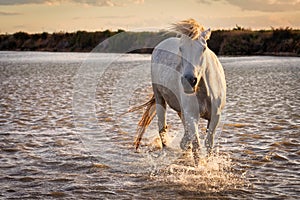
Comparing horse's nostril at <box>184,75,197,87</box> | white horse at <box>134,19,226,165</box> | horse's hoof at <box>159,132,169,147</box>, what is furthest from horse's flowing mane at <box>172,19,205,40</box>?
horse's hoof at <box>159,132,169,147</box>

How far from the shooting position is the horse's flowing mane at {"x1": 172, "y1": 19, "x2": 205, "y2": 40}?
5180 millimetres

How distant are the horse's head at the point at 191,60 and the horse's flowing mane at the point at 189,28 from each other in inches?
1.6

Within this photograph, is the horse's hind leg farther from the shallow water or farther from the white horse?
the shallow water

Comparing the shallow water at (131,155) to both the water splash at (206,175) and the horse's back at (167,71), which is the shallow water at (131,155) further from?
the horse's back at (167,71)

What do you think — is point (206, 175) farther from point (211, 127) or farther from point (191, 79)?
point (191, 79)

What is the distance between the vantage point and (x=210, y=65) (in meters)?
5.60

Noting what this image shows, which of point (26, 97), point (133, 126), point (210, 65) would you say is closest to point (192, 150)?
point (210, 65)

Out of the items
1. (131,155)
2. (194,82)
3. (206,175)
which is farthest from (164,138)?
(194,82)

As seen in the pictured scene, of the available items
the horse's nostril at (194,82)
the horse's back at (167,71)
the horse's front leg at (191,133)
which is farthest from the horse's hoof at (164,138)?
the horse's nostril at (194,82)

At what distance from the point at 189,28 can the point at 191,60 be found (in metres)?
0.41

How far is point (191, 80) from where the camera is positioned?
16.2ft

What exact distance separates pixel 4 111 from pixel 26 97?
2.93 metres

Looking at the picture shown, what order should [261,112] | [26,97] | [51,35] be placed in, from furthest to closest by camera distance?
[51,35] → [26,97] → [261,112]

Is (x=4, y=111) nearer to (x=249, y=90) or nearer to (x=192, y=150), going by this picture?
(x=192, y=150)
